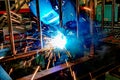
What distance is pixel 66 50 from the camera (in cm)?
289

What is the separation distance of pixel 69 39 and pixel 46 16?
154 centimetres

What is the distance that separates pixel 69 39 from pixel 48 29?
1.74 metres

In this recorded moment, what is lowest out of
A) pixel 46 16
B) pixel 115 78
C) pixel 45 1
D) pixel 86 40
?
pixel 115 78

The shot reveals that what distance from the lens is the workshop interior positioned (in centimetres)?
227

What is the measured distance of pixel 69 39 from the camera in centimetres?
277

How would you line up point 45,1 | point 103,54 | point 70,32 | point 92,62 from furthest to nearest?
point 45,1, point 70,32, point 103,54, point 92,62

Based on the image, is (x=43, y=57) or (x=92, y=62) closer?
(x=92, y=62)

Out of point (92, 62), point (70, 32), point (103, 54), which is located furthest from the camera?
point (70, 32)

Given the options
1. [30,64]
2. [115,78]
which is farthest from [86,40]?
[30,64]

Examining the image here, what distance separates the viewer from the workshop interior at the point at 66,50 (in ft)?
7.45

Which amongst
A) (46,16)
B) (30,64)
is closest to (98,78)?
(30,64)

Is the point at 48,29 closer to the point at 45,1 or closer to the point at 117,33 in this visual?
the point at 45,1

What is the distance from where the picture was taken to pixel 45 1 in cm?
392

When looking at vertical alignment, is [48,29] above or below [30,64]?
above
